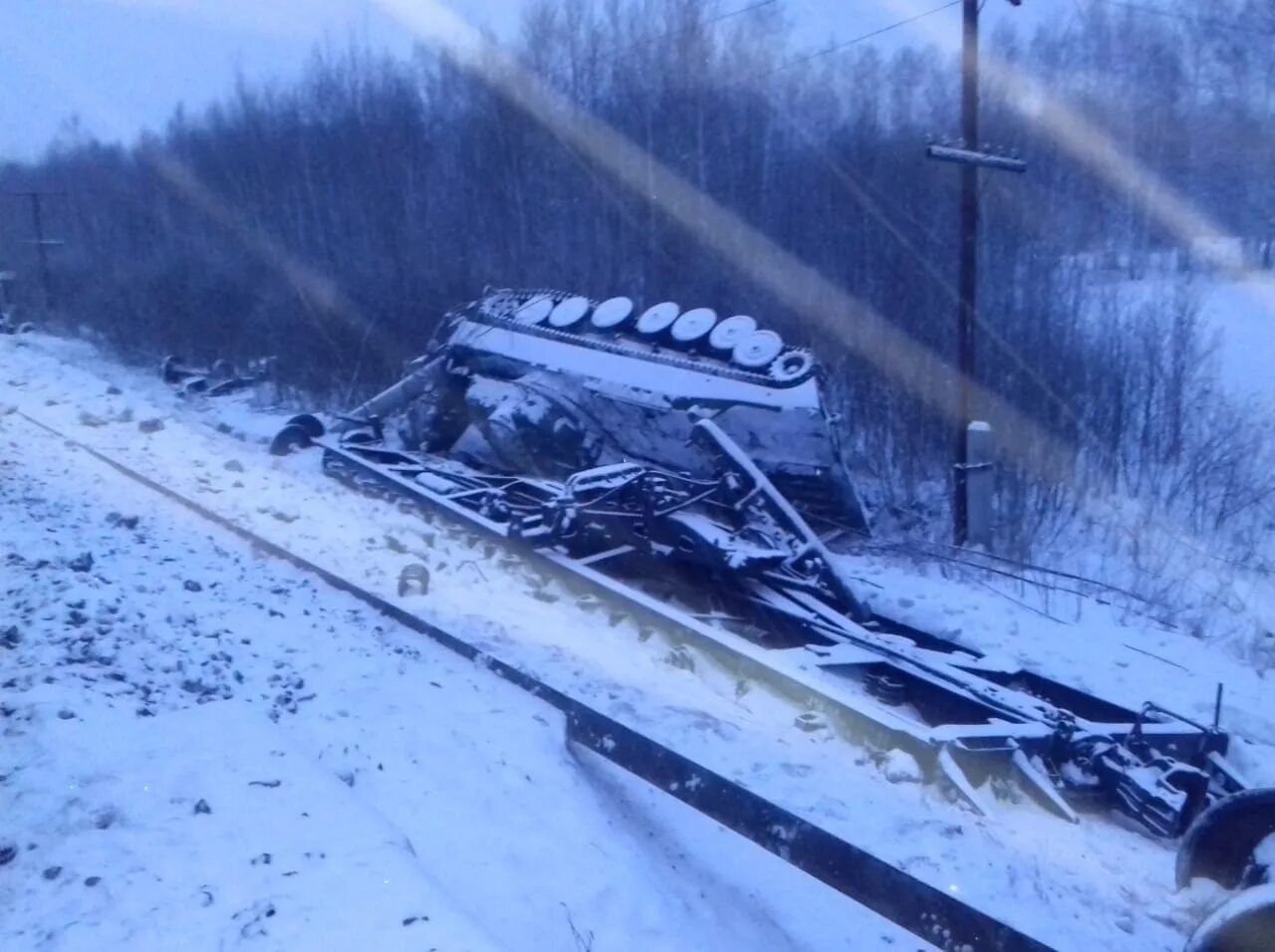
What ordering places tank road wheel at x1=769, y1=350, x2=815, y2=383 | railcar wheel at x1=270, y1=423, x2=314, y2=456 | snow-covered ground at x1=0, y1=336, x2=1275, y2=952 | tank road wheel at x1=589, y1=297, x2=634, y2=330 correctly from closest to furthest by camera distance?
snow-covered ground at x1=0, y1=336, x2=1275, y2=952 < tank road wheel at x1=769, y1=350, x2=815, y2=383 < tank road wheel at x1=589, y1=297, x2=634, y2=330 < railcar wheel at x1=270, y1=423, x2=314, y2=456

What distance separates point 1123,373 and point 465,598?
414 inches

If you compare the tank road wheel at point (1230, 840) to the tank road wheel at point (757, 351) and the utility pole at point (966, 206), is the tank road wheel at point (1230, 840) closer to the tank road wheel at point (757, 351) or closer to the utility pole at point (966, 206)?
the tank road wheel at point (757, 351)

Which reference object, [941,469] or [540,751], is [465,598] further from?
[941,469]

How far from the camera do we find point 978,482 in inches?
437

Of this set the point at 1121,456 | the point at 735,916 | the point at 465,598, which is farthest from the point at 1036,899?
the point at 1121,456

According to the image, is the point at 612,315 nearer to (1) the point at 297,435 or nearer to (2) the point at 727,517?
(2) the point at 727,517

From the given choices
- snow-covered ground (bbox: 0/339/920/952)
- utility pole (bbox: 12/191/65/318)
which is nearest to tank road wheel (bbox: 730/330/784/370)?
snow-covered ground (bbox: 0/339/920/952)

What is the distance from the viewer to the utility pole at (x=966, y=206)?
11.0 m

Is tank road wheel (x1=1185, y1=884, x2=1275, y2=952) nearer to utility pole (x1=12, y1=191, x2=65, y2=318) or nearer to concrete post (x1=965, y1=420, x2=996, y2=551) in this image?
concrete post (x1=965, y1=420, x2=996, y2=551)

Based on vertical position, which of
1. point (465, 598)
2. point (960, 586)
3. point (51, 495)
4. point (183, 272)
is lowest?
point (960, 586)

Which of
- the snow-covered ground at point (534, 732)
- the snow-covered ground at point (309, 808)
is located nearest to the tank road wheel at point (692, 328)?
the snow-covered ground at point (534, 732)

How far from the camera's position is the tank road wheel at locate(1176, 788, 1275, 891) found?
4.64m

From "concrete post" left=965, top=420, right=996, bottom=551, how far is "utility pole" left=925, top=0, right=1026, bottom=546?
0.04 meters

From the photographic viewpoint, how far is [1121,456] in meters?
14.3
